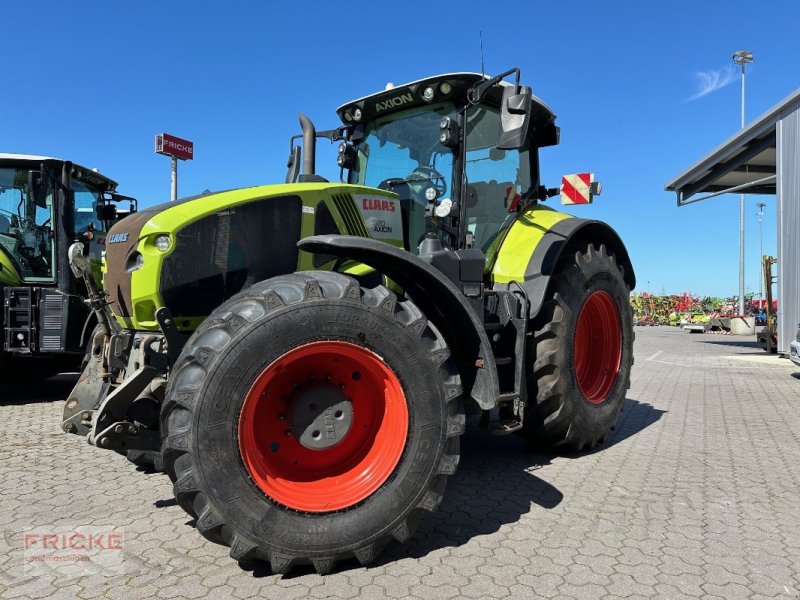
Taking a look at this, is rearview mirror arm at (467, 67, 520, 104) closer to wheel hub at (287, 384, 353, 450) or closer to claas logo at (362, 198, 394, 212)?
claas logo at (362, 198, 394, 212)

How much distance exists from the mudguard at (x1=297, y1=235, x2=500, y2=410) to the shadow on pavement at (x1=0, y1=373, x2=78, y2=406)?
627 cm

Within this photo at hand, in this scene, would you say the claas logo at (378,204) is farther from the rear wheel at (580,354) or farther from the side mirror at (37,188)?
the side mirror at (37,188)

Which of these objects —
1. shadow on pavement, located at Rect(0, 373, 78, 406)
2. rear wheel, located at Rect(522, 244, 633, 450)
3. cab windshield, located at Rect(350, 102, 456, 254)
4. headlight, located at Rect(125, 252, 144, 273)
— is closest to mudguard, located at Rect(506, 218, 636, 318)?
rear wheel, located at Rect(522, 244, 633, 450)

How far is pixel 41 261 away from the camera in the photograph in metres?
8.02

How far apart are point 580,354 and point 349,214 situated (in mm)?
2582

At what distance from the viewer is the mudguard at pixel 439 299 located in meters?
3.04

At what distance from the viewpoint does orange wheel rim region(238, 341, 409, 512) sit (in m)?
2.77

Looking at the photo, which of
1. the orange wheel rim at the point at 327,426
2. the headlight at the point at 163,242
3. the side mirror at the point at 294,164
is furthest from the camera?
the side mirror at the point at 294,164

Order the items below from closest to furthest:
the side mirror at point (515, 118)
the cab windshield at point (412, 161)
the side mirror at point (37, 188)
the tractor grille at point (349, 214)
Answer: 1. the side mirror at point (515, 118)
2. the tractor grille at point (349, 214)
3. the cab windshield at point (412, 161)
4. the side mirror at point (37, 188)

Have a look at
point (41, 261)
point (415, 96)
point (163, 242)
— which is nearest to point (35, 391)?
point (41, 261)

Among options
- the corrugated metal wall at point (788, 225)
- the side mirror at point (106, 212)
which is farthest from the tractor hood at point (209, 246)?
the corrugated metal wall at point (788, 225)

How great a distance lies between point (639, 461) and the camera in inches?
185

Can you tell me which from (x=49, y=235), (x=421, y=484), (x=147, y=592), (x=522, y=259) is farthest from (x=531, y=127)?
(x=49, y=235)

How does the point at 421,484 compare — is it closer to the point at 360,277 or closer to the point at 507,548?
the point at 507,548
